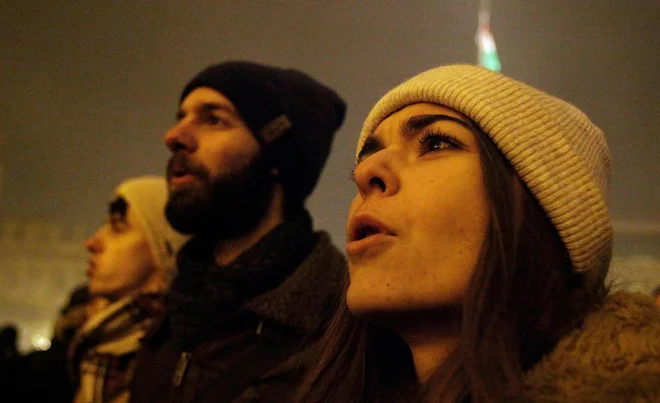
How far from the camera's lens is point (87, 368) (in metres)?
1.99

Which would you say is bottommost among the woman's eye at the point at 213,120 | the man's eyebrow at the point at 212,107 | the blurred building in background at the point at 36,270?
the blurred building in background at the point at 36,270

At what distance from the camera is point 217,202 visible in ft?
5.38

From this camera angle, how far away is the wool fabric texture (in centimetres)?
177

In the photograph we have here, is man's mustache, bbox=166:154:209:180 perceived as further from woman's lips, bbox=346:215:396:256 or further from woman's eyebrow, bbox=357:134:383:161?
woman's lips, bbox=346:215:396:256

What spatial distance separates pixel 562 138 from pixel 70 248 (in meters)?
6.82

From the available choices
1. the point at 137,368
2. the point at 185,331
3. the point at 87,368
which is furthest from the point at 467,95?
the point at 87,368

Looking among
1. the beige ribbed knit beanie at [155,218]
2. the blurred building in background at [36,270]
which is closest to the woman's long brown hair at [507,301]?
the beige ribbed knit beanie at [155,218]

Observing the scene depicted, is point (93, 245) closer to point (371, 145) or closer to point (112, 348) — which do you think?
point (112, 348)

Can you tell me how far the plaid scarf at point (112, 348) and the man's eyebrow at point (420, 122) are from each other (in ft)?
4.46

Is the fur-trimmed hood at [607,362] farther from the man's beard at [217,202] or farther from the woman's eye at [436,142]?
the man's beard at [217,202]

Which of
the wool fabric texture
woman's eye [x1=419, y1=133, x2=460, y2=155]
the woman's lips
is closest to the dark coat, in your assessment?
the wool fabric texture

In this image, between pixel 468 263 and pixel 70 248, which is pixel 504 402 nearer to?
pixel 468 263

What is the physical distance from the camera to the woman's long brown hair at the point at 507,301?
0.81m

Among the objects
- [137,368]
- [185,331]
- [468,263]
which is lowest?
[137,368]
